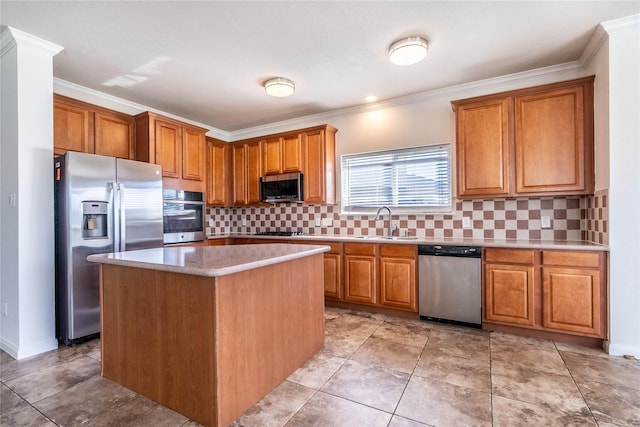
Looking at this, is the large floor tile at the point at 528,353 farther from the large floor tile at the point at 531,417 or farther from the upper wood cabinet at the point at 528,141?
the upper wood cabinet at the point at 528,141

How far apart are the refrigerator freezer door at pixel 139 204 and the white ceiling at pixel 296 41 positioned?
0.99 metres

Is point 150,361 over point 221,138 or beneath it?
beneath

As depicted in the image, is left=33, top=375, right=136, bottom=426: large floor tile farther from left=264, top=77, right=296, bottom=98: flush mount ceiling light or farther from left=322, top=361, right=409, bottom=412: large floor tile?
left=264, top=77, right=296, bottom=98: flush mount ceiling light

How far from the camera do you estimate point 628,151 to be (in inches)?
95.4

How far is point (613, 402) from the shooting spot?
1819mm

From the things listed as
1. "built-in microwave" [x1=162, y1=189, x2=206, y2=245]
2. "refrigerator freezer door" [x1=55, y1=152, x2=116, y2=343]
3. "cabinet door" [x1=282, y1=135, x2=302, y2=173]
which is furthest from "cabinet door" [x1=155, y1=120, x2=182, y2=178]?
"cabinet door" [x1=282, y1=135, x2=302, y2=173]

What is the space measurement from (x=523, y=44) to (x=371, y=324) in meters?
2.94

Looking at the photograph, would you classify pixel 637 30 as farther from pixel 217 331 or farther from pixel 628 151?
pixel 217 331

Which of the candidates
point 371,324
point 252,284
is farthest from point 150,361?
point 371,324

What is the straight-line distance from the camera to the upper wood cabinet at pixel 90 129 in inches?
124

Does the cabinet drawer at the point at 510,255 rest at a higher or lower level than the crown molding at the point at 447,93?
lower

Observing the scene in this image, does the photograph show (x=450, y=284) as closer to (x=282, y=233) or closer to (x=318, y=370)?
(x=318, y=370)

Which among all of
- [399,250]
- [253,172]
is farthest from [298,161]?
[399,250]

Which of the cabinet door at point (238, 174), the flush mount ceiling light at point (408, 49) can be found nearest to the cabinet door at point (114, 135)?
the cabinet door at point (238, 174)
